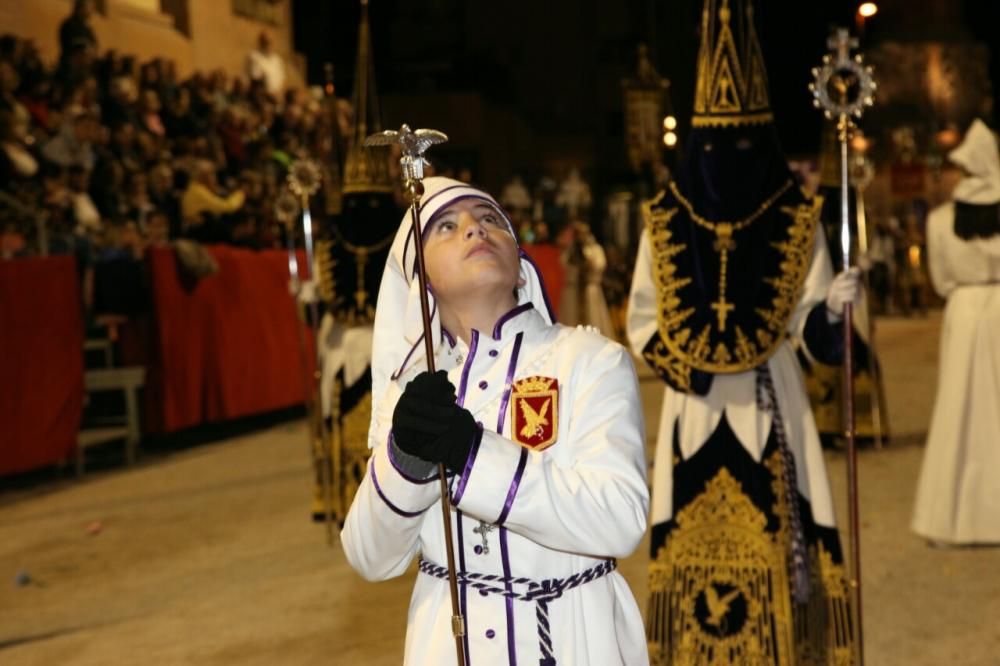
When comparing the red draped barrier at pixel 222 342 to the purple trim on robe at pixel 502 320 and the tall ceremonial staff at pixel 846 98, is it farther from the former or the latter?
the purple trim on robe at pixel 502 320

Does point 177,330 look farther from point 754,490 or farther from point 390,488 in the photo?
point 390,488

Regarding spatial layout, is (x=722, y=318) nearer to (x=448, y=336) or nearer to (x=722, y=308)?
(x=722, y=308)

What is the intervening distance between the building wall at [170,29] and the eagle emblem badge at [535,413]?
611 inches

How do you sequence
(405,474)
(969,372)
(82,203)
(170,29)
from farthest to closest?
(170,29) < (82,203) < (969,372) < (405,474)

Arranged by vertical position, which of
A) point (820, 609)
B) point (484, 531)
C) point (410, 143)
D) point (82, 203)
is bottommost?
point (820, 609)

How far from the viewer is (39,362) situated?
9984 millimetres

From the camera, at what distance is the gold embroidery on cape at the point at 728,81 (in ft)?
15.7

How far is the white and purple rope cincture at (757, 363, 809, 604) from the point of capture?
463 centimetres

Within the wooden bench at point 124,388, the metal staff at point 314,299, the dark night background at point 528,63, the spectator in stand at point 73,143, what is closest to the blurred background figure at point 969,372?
the metal staff at point 314,299

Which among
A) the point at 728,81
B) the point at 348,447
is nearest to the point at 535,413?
the point at 728,81

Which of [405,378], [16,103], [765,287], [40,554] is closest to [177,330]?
[16,103]

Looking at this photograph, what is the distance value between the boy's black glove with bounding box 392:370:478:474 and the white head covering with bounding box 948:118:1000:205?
552 cm

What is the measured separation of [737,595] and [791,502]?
40cm

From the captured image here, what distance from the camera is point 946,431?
23.4 ft
